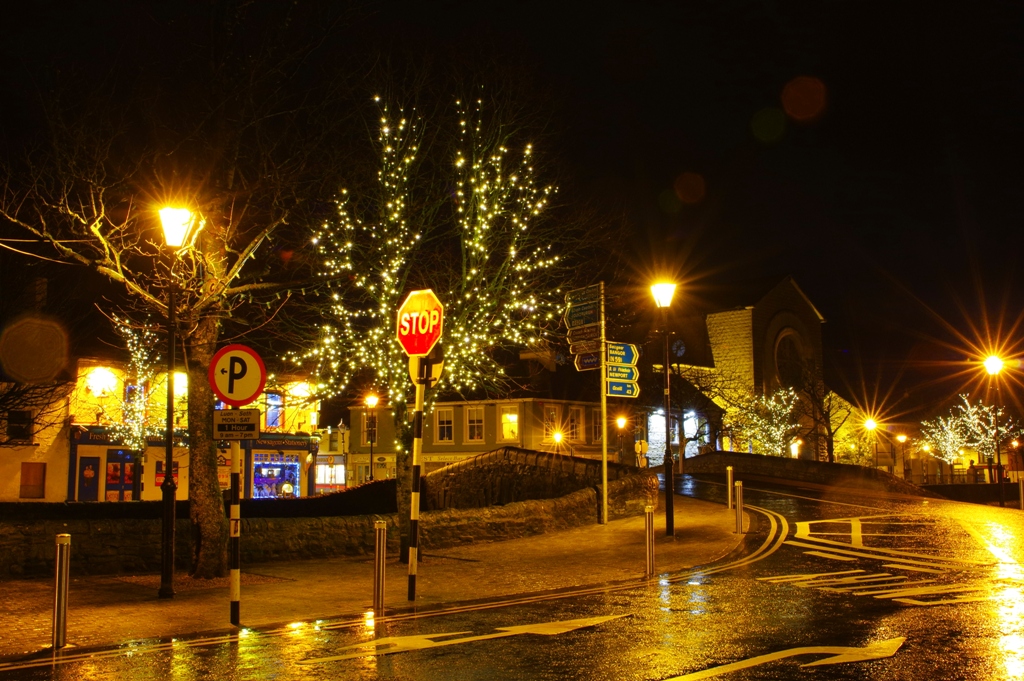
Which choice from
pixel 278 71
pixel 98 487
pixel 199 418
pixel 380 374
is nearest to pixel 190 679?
pixel 199 418

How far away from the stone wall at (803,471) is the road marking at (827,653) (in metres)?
23.0

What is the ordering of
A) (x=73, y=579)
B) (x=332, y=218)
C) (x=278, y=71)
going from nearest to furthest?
1. (x=73, y=579)
2. (x=278, y=71)
3. (x=332, y=218)

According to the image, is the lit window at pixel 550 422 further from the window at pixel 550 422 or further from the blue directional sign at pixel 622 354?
the blue directional sign at pixel 622 354

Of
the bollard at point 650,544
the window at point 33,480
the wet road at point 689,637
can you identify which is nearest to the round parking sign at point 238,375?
the wet road at point 689,637

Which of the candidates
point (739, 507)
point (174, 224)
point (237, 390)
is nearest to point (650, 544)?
point (739, 507)

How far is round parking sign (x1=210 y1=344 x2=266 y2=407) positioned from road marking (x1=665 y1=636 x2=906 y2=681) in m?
5.86

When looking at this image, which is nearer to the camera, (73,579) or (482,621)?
(482,621)

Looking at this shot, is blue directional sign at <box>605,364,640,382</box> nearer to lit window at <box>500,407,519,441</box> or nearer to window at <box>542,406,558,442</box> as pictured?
lit window at <box>500,407,519,441</box>

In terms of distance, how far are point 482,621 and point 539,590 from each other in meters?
2.58

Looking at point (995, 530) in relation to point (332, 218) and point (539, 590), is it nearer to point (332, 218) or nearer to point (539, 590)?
point (539, 590)

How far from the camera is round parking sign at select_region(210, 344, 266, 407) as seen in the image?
10.2 metres

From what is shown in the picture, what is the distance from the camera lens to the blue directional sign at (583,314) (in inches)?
743

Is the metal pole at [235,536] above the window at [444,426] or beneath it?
beneath

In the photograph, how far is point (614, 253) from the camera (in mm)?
21828
